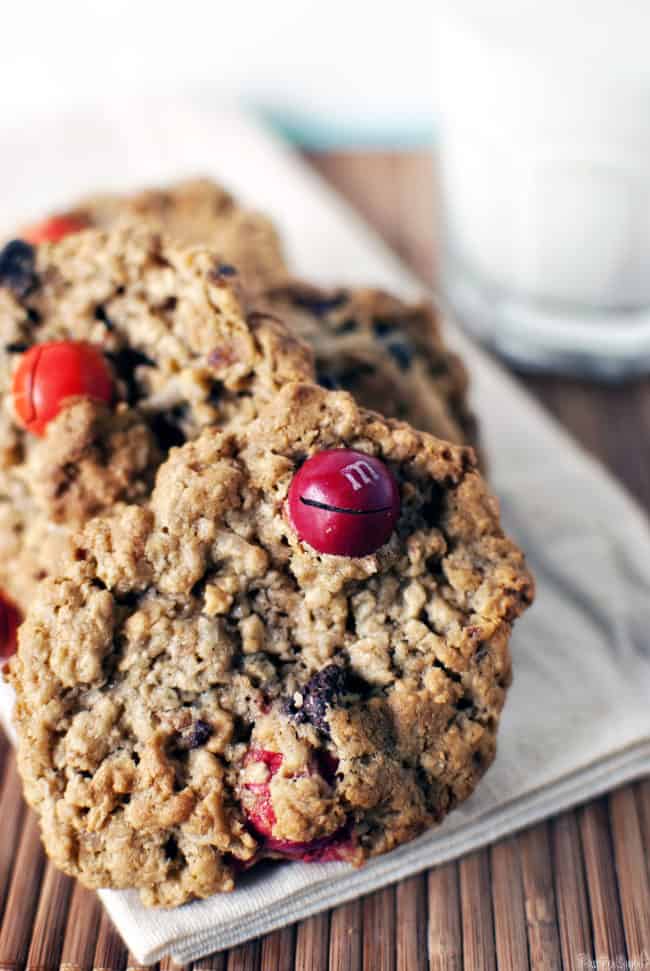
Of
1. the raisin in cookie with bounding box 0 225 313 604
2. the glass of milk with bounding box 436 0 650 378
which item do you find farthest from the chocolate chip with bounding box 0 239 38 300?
the glass of milk with bounding box 436 0 650 378

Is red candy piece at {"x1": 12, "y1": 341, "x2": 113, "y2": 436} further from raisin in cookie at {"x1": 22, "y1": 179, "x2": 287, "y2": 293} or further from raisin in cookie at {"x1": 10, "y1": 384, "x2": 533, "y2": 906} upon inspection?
raisin in cookie at {"x1": 22, "y1": 179, "x2": 287, "y2": 293}

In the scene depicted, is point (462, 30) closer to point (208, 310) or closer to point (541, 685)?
Answer: point (208, 310)

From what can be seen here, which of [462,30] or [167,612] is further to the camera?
[462,30]

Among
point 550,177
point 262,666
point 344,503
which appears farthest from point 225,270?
point 550,177

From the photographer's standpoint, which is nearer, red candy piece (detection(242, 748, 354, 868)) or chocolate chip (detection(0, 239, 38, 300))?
red candy piece (detection(242, 748, 354, 868))

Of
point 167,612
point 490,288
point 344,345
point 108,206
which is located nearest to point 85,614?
point 167,612

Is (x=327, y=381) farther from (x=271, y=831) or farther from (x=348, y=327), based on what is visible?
(x=271, y=831)
